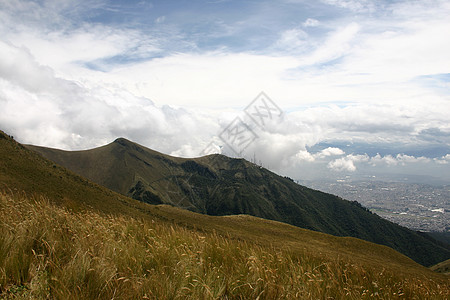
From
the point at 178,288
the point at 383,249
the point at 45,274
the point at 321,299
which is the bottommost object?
the point at 383,249

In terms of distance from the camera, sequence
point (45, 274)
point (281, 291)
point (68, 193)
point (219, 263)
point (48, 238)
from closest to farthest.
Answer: point (45, 274) < point (281, 291) < point (48, 238) < point (219, 263) < point (68, 193)

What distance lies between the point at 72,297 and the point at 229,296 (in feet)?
7.97

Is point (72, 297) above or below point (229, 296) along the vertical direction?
above

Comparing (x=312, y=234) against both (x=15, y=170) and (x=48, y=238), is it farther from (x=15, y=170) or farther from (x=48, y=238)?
(x=48, y=238)

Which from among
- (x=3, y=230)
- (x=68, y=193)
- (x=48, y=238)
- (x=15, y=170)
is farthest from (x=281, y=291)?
(x=15, y=170)

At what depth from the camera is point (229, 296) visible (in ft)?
14.7

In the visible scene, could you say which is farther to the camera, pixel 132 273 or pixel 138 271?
pixel 138 271

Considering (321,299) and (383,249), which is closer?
(321,299)

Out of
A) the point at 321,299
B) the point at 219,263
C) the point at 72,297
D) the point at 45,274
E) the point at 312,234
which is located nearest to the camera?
the point at 72,297

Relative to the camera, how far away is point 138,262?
4852 millimetres

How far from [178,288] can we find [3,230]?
420 centimetres

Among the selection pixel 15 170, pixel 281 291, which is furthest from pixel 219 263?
pixel 15 170

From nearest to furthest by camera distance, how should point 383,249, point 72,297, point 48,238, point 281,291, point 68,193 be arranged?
1. point 72,297
2. point 281,291
3. point 48,238
4. point 68,193
5. point 383,249

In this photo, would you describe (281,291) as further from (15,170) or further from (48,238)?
(15,170)
